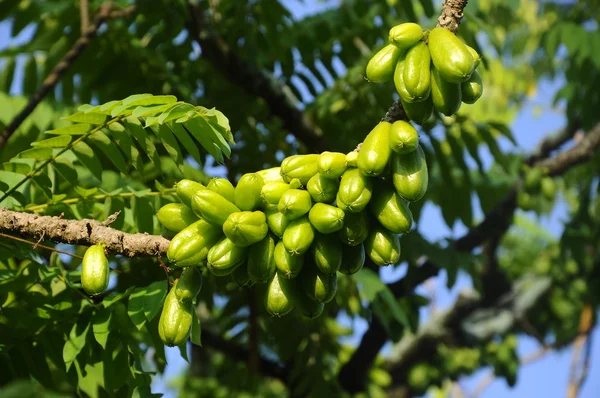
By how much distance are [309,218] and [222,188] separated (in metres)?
0.27

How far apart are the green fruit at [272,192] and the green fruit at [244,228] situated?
2.8 inches

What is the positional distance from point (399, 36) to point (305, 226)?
0.57 meters

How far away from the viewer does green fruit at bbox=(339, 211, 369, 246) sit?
1.94 meters

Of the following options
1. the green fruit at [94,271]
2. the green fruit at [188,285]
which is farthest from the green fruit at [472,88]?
the green fruit at [94,271]

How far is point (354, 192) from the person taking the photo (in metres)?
1.89

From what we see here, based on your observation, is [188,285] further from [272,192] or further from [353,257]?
[353,257]

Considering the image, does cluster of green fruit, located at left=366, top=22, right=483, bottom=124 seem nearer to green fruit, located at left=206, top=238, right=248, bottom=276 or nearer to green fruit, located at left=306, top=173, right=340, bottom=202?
green fruit, located at left=306, top=173, right=340, bottom=202

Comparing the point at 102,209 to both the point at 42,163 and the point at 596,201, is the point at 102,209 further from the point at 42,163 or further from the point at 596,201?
the point at 596,201

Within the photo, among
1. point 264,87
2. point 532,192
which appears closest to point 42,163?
point 264,87

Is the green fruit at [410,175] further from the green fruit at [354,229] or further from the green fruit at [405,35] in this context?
the green fruit at [405,35]

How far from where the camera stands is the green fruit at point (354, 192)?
188cm

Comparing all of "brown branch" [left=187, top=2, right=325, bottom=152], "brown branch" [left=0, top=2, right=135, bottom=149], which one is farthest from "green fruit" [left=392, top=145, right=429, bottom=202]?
"brown branch" [left=187, top=2, right=325, bottom=152]

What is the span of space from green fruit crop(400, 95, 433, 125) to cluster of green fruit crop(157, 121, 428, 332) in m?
0.06

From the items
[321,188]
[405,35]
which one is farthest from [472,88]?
[321,188]
